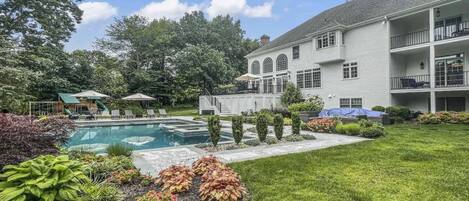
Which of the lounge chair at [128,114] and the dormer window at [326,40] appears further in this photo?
the lounge chair at [128,114]

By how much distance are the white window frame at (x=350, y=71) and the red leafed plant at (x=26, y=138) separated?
63.0ft

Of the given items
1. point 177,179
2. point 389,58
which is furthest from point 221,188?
point 389,58

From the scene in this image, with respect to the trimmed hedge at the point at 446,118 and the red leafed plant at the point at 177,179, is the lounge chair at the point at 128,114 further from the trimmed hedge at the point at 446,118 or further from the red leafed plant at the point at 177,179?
the trimmed hedge at the point at 446,118

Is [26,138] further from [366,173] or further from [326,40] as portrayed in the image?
[326,40]

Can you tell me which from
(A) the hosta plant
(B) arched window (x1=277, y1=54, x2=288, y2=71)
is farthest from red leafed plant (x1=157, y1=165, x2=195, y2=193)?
(B) arched window (x1=277, y1=54, x2=288, y2=71)

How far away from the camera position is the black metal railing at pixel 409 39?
1797 centimetres

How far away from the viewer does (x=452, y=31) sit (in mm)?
17047

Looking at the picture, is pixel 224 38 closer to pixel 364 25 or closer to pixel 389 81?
pixel 364 25

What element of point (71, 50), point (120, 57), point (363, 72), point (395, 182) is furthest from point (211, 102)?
point (395, 182)

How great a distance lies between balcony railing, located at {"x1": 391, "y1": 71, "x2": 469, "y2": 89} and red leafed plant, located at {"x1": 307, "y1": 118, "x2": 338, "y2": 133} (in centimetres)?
699

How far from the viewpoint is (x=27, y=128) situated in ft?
15.2

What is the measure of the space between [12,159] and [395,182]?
652cm

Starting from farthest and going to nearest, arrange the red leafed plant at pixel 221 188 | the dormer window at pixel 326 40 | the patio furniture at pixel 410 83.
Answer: the dormer window at pixel 326 40
the patio furniture at pixel 410 83
the red leafed plant at pixel 221 188

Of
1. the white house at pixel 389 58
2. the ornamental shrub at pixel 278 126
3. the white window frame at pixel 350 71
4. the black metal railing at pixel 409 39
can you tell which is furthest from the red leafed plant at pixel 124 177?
the white window frame at pixel 350 71
